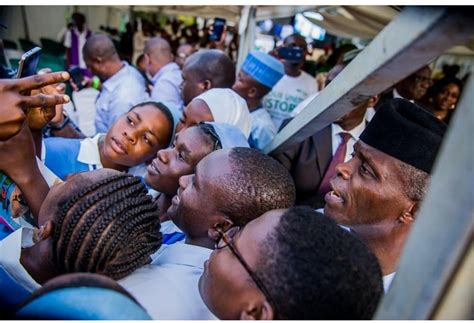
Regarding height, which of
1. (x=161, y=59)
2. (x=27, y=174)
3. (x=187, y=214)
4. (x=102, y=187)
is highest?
(x=102, y=187)

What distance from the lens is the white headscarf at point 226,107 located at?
7.66 ft

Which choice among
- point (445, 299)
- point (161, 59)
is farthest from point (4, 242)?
point (161, 59)

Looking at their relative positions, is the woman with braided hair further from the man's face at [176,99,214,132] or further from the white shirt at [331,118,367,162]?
the white shirt at [331,118,367,162]

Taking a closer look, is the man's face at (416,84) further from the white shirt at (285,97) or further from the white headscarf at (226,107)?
the white headscarf at (226,107)

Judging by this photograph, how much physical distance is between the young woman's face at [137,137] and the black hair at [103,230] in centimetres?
95

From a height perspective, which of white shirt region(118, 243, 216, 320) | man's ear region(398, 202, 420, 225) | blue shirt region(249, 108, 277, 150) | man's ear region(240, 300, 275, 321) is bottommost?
blue shirt region(249, 108, 277, 150)

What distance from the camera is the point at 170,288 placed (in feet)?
3.51

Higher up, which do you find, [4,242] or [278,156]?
[4,242]

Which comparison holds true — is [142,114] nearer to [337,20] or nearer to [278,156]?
[278,156]

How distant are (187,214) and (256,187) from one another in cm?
28

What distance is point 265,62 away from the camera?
3.14 metres

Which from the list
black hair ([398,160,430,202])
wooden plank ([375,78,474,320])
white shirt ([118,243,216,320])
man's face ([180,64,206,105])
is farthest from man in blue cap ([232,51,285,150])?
wooden plank ([375,78,474,320])

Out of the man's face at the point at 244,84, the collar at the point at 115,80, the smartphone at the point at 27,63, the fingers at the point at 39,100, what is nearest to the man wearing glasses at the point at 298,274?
the fingers at the point at 39,100

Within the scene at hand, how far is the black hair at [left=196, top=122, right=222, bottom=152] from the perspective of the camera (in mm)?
1802
